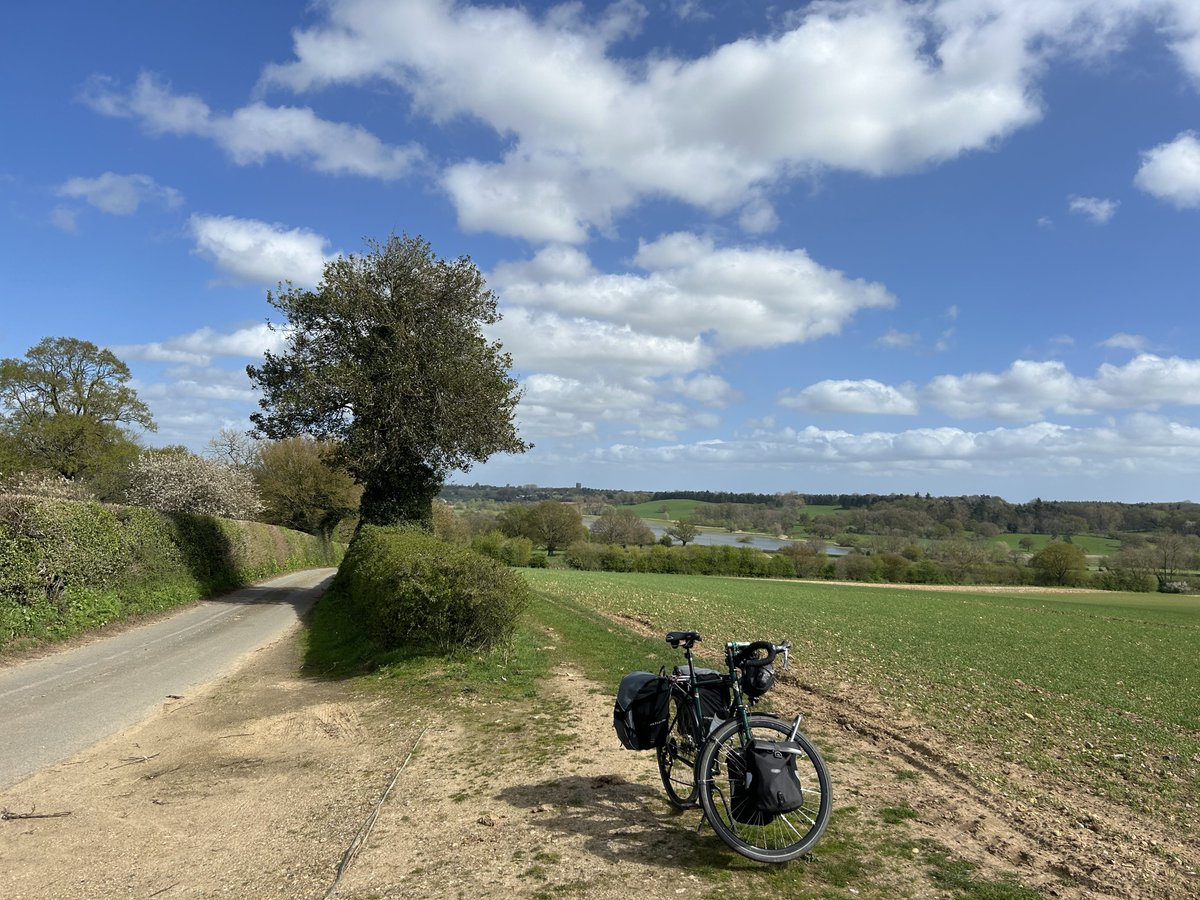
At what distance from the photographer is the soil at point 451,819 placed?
4254mm

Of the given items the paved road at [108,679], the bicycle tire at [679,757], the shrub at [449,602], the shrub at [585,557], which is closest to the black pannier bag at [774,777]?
the bicycle tire at [679,757]

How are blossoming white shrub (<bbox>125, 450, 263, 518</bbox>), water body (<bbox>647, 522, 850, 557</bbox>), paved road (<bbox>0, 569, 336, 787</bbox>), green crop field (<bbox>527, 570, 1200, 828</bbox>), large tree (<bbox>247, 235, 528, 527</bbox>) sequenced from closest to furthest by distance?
paved road (<bbox>0, 569, 336, 787</bbox>)
green crop field (<bbox>527, 570, 1200, 828</bbox>)
large tree (<bbox>247, 235, 528, 527</bbox>)
blossoming white shrub (<bbox>125, 450, 263, 518</bbox>)
water body (<bbox>647, 522, 850, 557</bbox>)

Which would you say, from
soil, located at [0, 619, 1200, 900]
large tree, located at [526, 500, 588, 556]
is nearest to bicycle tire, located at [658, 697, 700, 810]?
soil, located at [0, 619, 1200, 900]

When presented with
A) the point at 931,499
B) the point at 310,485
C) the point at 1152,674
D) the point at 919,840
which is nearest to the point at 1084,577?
the point at 931,499

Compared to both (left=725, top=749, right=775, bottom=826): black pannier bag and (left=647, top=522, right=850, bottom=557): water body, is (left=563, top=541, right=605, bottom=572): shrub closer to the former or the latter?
(left=647, top=522, right=850, bottom=557): water body

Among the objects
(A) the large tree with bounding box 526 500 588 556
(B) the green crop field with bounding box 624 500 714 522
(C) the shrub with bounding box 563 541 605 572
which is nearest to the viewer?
(C) the shrub with bounding box 563 541 605 572

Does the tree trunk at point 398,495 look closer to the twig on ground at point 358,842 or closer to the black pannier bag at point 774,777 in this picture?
the twig on ground at point 358,842

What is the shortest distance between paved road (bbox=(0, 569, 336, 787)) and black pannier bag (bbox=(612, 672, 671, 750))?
5571mm

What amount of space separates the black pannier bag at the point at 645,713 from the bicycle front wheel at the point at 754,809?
1.71 ft

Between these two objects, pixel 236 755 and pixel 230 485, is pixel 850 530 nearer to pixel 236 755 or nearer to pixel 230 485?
pixel 230 485

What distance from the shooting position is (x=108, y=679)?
10.4 metres

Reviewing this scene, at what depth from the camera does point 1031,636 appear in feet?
75.8

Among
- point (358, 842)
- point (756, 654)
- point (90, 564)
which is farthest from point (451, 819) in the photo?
point (90, 564)

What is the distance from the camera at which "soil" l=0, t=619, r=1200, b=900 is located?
167 inches
